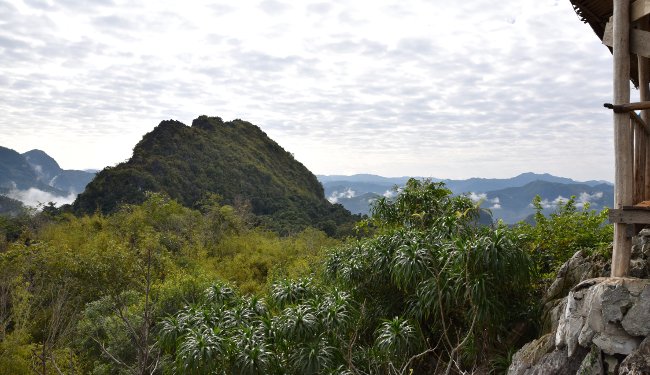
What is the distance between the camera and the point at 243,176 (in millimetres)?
56469

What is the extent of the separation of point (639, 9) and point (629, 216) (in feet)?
5.77

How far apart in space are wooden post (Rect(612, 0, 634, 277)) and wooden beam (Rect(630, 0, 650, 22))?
42 millimetres

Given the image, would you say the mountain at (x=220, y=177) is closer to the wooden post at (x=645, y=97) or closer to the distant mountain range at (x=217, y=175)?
the distant mountain range at (x=217, y=175)

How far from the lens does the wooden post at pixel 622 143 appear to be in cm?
408

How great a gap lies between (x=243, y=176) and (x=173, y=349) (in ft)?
164

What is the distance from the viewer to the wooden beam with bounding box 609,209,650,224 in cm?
396

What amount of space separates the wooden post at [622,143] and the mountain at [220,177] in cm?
3551

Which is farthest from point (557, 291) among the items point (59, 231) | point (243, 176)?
point (243, 176)

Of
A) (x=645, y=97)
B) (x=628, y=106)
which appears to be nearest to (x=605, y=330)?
(x=628, y=106)

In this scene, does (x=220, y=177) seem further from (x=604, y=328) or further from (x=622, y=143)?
(x=604, y=328)

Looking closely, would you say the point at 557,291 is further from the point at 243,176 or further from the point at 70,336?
the point at 243,176

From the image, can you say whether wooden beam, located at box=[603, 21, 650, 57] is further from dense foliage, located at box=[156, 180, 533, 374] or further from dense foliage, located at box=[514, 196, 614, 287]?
dense foliage, located at box=[514, 196, 614, 287]

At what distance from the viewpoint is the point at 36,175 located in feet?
531

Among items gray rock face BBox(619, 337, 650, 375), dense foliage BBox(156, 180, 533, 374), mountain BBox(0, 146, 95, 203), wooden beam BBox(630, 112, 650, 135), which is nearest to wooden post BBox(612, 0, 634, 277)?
wooden beam BBox(630, 112, 650, 135)
